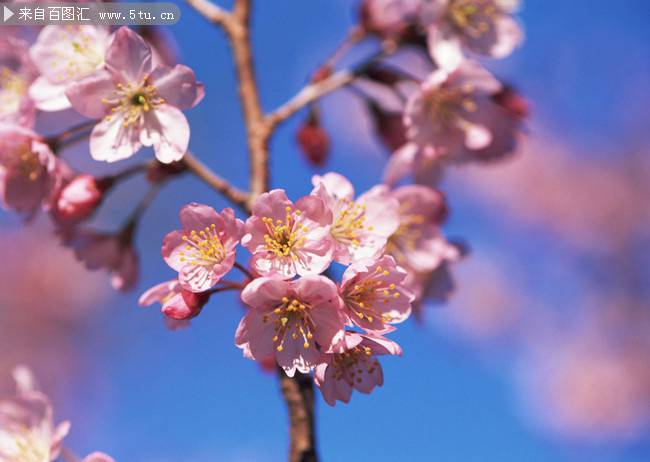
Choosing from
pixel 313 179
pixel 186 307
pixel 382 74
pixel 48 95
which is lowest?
pixel 186 307

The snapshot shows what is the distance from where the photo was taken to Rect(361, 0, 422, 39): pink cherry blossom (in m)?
2.03

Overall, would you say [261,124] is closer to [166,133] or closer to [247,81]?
[247,81]

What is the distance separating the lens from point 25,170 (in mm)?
1661

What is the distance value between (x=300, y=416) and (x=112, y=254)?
29.6 inches

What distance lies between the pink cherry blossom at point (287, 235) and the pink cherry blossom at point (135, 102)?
0.29 m

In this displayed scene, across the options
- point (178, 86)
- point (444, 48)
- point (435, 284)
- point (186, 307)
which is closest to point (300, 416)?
point (186, 307)

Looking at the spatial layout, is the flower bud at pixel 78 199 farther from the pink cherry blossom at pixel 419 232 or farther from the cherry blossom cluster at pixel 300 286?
the pink cherry blossom at pixel 419 232

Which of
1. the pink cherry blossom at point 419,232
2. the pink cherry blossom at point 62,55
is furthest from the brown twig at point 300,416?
the pink cherry blossom at point 62,55

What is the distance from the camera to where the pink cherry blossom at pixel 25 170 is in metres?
1.62

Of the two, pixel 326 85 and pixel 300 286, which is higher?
pixel 326 85

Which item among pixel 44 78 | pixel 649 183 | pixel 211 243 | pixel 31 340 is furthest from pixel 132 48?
pixel 649 183

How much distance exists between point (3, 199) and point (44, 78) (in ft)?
0.94

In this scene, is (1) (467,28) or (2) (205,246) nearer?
(2) (205,246)

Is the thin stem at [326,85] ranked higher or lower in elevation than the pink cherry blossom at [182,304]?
higher
